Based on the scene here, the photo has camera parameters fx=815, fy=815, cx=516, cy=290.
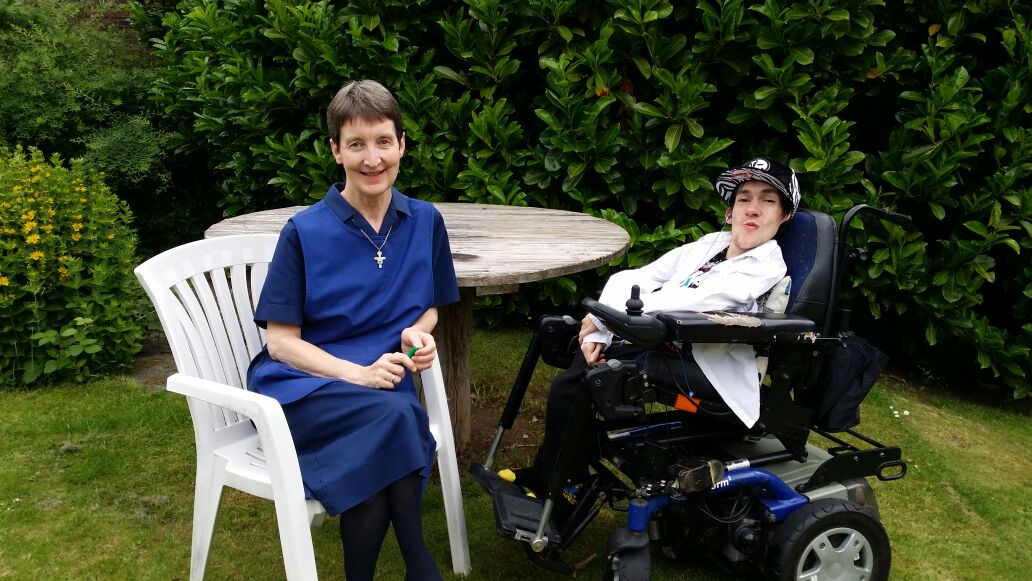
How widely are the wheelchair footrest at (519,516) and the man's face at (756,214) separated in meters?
1.09

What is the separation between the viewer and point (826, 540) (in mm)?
2473

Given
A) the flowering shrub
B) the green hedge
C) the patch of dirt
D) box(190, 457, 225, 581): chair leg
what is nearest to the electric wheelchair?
box(190, 457, 225, 581): chair leg

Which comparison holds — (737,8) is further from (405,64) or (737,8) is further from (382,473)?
(382,473)

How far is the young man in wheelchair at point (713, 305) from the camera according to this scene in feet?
7.88

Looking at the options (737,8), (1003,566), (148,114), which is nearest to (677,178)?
(737,8)

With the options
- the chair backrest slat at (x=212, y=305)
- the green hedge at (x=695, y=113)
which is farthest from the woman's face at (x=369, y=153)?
the green hedge at (x=695, y=113)

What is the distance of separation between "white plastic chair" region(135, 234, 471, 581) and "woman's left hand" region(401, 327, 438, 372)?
0.21 metres

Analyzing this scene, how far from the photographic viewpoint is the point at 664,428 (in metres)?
2.73

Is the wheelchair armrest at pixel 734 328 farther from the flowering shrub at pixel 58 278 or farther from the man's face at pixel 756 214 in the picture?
the flowering shrub at pixel 58 278

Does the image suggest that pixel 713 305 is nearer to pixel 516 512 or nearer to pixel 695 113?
pixel 516 512

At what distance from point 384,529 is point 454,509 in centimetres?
43

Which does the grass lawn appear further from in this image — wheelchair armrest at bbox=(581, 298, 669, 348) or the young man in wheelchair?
wheelchair armrest at bbox=(581, 298, 669, 348)

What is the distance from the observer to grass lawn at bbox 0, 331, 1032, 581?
9.19 feet

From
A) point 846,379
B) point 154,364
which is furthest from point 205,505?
point 154,364
